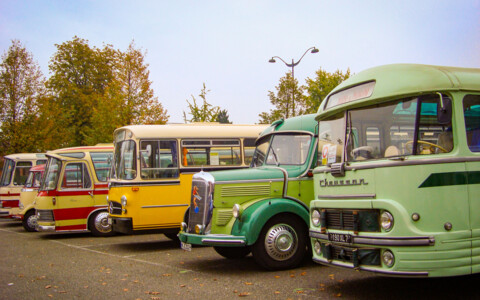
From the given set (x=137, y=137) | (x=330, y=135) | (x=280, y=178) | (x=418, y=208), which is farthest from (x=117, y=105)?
(x=418, y=208)

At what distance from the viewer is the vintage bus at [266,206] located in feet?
31.0

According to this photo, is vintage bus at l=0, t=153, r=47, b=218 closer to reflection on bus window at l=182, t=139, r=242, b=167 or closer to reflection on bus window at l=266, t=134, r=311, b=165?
reflection on bus window at l=182, t=139, r=242, b=167

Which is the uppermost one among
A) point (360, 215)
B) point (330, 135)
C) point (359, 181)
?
point (330, 135)

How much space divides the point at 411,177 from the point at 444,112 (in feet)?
2.86

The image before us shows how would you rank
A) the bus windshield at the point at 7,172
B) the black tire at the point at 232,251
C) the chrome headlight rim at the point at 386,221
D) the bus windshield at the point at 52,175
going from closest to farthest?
the chrome headlight rim at the point at 386,221
the black tire at the point at 232,251
the bus windshield at the point at 52,175
the bus windshield at the point at 7,172

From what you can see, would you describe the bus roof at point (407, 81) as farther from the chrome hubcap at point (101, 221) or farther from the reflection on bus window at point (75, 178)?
the reflection on bus window at point (75, 178)

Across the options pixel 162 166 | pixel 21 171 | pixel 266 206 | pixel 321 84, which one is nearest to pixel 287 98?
pixel 321 84

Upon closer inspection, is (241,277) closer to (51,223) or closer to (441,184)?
(441,184)

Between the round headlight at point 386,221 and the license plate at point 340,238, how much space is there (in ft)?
1.77

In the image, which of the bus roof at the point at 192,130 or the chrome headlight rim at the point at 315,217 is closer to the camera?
the chrome headlight rim at the point at 315,217

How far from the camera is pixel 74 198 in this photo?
17.2 m

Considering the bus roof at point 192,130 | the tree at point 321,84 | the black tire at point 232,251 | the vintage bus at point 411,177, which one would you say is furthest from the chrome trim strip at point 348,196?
the tree at point 321,84

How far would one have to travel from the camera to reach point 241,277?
9.22 m

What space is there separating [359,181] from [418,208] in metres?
0.91
